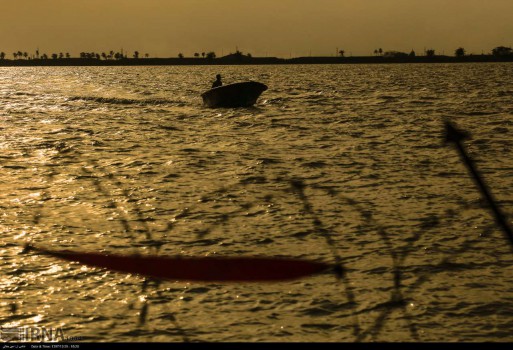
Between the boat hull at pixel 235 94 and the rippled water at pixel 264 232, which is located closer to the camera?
the rippled water at pixel 264 232

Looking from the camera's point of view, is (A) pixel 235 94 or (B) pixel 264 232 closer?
(B) pixel 264 232

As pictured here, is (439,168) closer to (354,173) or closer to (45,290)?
(354,173)

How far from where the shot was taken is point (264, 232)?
16.0 meters

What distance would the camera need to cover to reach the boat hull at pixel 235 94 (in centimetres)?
5072

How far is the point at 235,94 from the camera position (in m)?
51.4

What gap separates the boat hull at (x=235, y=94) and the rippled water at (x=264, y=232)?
1363 centimetres

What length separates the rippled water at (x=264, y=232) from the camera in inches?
411

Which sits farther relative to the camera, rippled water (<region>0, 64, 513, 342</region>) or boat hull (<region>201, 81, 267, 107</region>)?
boat hull (<region>201, 81, 267, 107</region>)

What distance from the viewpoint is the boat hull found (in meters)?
50.7

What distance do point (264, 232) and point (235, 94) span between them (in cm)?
3601

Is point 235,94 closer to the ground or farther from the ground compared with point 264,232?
closer to the ground

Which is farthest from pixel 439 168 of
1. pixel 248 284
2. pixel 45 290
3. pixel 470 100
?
pixel 470 100

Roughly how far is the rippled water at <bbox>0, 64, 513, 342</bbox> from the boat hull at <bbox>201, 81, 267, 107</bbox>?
13.6 metres

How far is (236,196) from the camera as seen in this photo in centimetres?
2048
